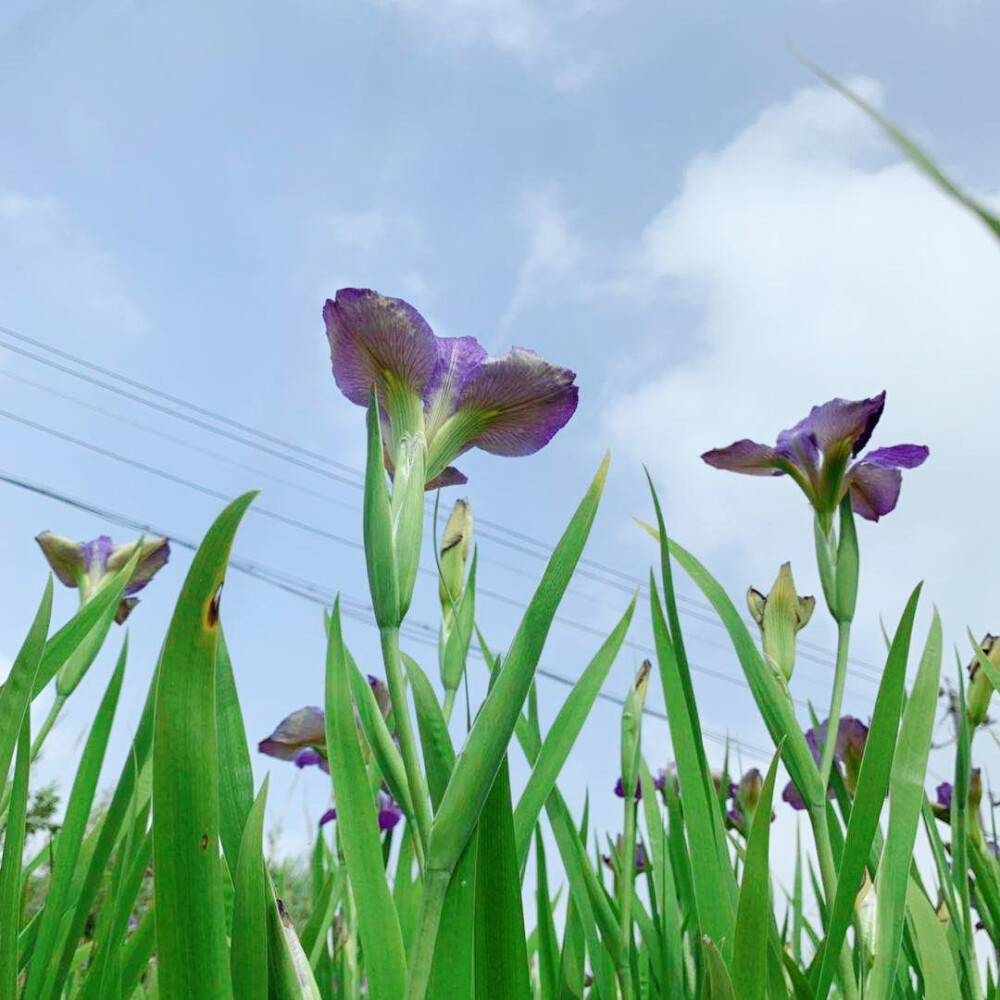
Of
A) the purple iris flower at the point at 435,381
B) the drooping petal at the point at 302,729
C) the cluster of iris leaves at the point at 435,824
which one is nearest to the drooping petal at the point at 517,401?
the purple iris flower at the point at 435,381

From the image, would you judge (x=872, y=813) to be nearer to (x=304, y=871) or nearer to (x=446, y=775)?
(x=446, y=775)

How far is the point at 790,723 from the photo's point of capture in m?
0.74

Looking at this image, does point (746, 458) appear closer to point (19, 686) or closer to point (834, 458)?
point (834, 458)

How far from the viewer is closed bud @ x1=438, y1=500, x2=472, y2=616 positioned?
3.11ft

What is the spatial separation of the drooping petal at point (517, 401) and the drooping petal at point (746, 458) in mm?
330

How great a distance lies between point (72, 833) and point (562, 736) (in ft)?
1.28

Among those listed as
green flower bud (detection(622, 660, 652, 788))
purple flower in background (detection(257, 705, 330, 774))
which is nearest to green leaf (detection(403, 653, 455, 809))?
green flower bud (detection(622, 660, 652, 788))

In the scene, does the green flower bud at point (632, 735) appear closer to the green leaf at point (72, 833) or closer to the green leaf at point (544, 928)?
the green leaf at point (544, 928)

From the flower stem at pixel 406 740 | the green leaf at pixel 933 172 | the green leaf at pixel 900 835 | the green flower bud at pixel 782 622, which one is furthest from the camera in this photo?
the green flower bud at pixel 782 622

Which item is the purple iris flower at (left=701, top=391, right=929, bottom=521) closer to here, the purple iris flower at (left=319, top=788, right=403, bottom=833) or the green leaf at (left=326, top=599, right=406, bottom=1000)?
the green leaf at (left=326, top=599, right=406, bottom=1000)

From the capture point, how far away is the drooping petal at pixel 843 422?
3.06 feet

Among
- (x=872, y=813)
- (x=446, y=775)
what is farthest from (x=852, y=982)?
(x=446, y=775)

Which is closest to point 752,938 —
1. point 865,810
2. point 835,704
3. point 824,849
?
point 865,810

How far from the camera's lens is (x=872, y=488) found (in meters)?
1.04
